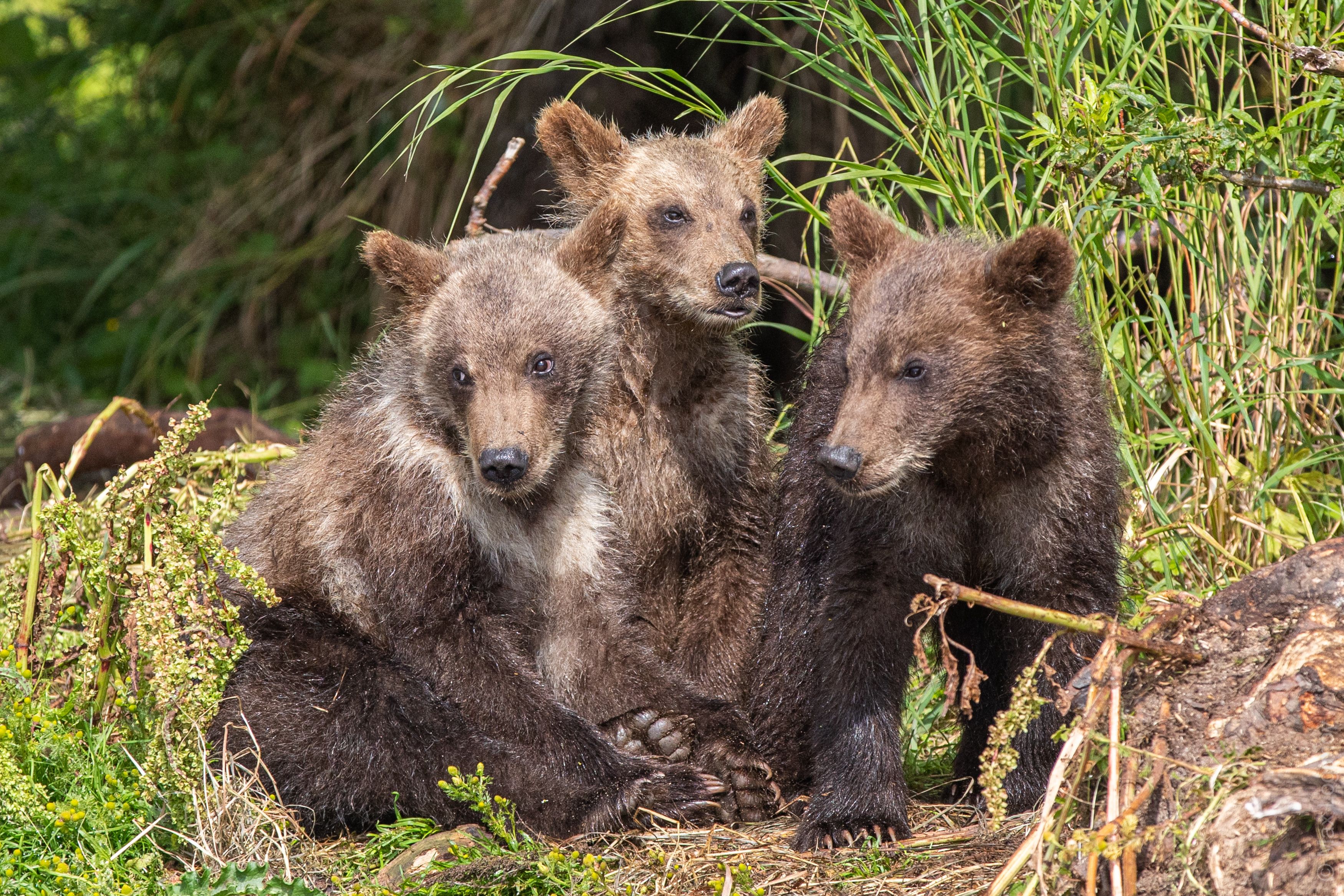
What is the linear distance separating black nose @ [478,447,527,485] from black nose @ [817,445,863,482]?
0.91 metres

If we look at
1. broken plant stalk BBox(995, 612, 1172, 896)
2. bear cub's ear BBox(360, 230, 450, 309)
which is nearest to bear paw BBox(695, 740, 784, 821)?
broken plant stalk BBox(995, 612, 1172, 896)

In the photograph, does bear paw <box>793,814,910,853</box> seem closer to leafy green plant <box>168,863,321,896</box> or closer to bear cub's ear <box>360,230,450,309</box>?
leafy green plant <box>168,863,321,896</box>

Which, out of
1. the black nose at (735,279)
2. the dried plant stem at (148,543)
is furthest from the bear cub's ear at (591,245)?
the dried plant stem at (148,543)

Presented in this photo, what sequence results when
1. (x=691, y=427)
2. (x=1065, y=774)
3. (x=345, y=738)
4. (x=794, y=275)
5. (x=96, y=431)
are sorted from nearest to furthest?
(x=1065, y=774) → (x=345, y=738) → (x=96, y=431) → (x=691, y=427) → (x=794, y=275)

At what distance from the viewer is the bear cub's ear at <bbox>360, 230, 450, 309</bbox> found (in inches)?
169

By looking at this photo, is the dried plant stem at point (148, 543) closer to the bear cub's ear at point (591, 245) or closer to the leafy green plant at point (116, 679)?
the leafy green plant at point (116, 679)

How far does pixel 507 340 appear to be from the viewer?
4121mm

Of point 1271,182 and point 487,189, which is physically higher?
point 1271,182

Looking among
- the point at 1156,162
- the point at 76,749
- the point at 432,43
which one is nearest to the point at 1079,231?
the point at 1156,162

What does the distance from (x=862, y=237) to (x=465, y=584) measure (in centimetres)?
155

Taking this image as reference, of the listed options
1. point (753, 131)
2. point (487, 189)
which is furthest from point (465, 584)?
point (753, 131)

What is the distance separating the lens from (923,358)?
11.8ft

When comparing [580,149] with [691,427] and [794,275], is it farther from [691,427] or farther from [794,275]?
[691,427]

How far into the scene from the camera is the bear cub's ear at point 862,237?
154 inches
